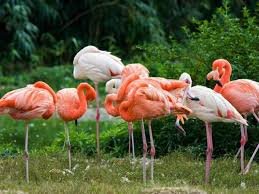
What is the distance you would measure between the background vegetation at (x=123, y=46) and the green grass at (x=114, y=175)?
662 millimetres

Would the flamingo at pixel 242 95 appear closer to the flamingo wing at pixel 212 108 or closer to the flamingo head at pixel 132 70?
the flamingo wing at pixel 212 108

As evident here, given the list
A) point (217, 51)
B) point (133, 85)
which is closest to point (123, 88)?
point (133, 85)

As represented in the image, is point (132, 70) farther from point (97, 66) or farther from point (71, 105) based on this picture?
point (71, 105)

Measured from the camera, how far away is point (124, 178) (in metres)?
6.87

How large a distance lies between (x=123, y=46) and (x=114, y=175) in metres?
10.4

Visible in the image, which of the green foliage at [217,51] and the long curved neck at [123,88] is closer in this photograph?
the long curved neck at [123,88]

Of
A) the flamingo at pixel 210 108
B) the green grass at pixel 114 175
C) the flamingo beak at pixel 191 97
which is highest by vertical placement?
the flamingo beak at pixel 191 97

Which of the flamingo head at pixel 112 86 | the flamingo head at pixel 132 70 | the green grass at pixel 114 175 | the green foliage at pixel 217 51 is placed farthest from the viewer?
the green foliage at pixel 217 51

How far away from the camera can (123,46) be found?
1722cm

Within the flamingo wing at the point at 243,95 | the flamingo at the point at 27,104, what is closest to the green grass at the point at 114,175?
the flamingo at the point at 27,104

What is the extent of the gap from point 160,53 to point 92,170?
8.62 ft

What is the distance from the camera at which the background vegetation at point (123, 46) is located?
28.9ft

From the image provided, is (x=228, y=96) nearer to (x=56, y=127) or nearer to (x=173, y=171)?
(x=173, y=171)

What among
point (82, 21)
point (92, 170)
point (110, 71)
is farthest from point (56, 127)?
point (82, 21)
